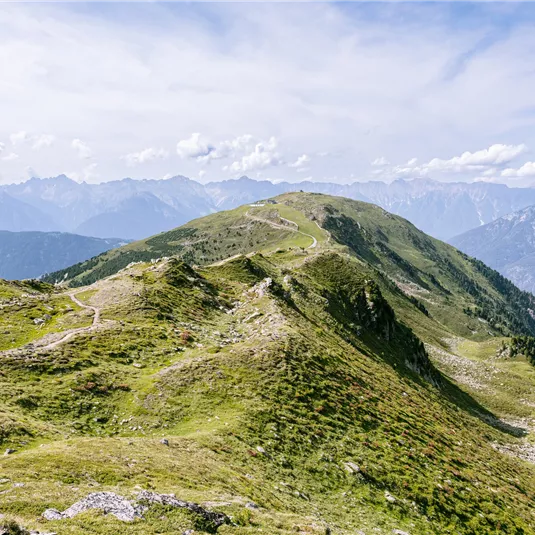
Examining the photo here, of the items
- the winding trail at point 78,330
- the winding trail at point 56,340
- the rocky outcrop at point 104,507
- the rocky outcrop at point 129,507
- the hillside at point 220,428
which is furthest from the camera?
the winding trail at point 78,330

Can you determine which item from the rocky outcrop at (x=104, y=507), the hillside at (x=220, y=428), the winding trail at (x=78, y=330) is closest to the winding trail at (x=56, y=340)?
the winding trail at (x=78, y=330)

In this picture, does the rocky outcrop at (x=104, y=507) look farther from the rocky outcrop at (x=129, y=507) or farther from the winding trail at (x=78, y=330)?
the winding trail at (x=78, y=330)

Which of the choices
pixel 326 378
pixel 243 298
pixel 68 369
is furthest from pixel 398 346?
Answer: pixel 68 369

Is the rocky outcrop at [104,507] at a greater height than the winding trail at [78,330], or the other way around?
the winding trail at [78,330]

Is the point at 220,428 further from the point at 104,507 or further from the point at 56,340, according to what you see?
the point at 56,340

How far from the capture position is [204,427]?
26.7 meters

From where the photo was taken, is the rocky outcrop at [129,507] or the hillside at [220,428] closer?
the rocky outcrop at [129,507]

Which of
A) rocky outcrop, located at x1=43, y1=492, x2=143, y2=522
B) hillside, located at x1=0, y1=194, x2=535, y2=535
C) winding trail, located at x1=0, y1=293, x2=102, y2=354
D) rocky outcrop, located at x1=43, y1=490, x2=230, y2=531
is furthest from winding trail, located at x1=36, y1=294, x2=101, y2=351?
rocky outcrop, located at x1=43, y1=490, x2=230, y2=531

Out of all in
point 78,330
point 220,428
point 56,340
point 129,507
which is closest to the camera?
point 129,507

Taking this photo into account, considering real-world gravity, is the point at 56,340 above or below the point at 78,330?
below

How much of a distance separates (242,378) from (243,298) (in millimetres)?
25035

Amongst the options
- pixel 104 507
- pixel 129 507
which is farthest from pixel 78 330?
pixel 129 507

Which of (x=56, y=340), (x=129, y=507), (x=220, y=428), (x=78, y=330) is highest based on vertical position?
(x=78, y=330)

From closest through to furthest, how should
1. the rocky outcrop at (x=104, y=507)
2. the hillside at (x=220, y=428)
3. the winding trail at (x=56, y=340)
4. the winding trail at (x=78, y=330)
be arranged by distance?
the rocky outcrop at (x=104, y=507) < the hillside at (x=220, y=428) < the winding trail at (x=56, y=340) < the winding trail at (x=78, y=330)
